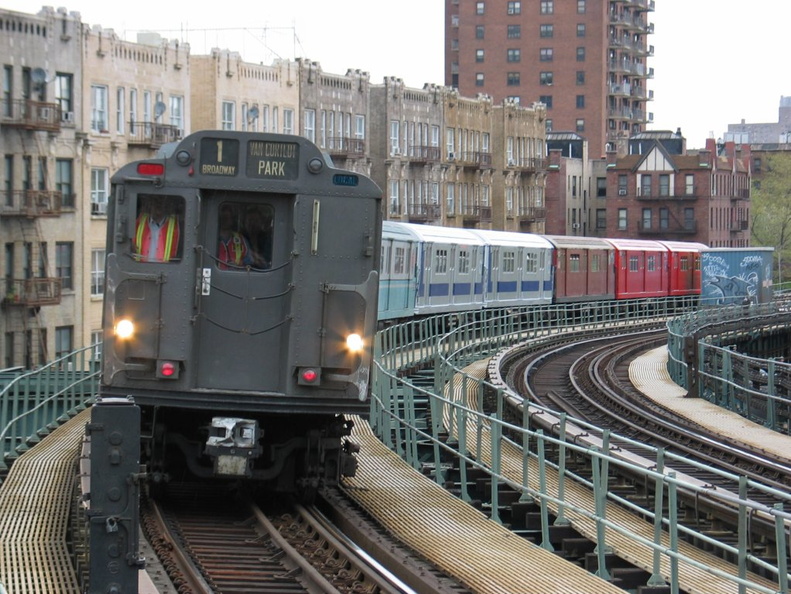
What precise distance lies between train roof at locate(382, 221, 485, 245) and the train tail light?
20668 mm

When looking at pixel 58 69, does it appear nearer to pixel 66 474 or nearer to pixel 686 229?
pixel 66 474

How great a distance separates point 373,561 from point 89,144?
41396 millimetres

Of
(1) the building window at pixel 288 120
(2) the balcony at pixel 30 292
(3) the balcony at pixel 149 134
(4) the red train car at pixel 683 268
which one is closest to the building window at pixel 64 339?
(2) the balcony at pixel 30 292

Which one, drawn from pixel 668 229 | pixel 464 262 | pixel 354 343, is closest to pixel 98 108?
pixel 464 262

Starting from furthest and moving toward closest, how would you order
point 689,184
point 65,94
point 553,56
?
1. point 553,56
2. point 689,184
3. point 65,94

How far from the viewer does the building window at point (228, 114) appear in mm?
58062

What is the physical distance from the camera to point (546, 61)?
4916 inches

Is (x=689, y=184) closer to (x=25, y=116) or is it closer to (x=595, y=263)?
(x=595, y=263)

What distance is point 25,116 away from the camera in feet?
157

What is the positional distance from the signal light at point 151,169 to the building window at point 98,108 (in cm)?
3907

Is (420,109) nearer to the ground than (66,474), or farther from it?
farther from it

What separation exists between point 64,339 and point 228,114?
42.5 ft

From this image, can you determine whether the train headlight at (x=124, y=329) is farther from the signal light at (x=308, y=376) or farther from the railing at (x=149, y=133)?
the railing at (x=149, y=133)

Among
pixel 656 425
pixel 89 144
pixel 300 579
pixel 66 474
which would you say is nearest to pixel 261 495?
pixel 66 474
